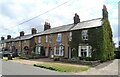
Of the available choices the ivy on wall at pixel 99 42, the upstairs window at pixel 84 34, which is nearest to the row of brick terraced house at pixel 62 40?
the upstairs window at pixel 84 34

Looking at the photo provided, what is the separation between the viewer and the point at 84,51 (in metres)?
36.0

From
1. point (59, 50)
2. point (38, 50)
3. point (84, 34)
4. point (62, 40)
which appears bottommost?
point (59, 50)

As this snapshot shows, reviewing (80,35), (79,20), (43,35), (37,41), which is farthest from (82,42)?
(37,41)

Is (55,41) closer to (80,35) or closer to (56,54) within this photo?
(56,54)

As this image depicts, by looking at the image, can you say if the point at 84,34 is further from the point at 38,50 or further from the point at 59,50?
the point at 38,50

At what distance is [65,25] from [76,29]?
980cm

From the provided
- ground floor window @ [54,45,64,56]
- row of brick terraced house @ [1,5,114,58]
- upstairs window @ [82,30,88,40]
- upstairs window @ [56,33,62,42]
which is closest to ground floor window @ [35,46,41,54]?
row of brick terraced house @ [1,5,114,58]

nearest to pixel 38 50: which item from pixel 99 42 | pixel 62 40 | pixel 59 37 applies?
pixel 59 37

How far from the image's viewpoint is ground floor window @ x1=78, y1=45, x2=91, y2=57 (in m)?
A: 35.1

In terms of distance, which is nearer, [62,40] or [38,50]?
[62,40]

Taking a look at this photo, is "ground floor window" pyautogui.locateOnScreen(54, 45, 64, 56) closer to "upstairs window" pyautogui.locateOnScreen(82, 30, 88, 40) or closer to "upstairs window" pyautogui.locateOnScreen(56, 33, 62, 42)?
"upstairs window" pyautogui.locateOnScreen(56, 33, 62, 42)

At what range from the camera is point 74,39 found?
3853cm

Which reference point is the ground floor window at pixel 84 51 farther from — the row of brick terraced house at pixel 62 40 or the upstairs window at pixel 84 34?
the upstairs window at pixel 84 34

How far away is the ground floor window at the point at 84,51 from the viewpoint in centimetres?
3510
